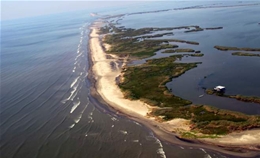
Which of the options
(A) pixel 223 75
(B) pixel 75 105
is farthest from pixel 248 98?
(B) pixel 75 105

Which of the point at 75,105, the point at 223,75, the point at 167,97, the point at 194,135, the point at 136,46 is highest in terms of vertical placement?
the point at 136,46

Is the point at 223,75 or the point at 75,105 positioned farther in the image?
the point at 223,75

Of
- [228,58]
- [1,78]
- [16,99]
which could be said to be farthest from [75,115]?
[228,58]

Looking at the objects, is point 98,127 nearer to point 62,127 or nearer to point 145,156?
point 62,127

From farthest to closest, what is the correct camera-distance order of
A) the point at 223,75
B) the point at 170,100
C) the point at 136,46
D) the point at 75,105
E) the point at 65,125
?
1. the point at 136,46
2. the point at 223,75
3. the point at 75,105
4. the point at 170,100
5. the point at 65,125

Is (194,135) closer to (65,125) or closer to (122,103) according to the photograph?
(122,103)

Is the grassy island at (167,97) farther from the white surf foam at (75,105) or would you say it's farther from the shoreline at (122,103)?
the white surf foam at (75,105)
